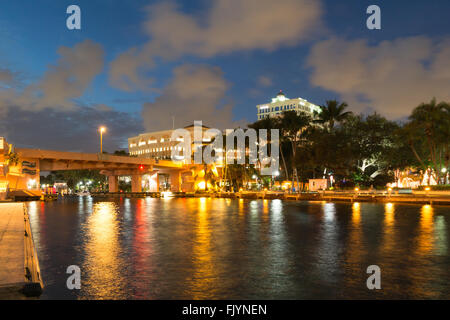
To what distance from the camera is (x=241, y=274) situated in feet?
38.4

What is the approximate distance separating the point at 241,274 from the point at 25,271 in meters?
5.71

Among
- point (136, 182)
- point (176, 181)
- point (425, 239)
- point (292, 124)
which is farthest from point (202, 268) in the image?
point (176, 181)

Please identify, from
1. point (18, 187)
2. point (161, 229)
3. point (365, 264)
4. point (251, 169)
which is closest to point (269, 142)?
point (251, 169)

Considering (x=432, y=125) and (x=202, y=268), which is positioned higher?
(x=432, y=125)

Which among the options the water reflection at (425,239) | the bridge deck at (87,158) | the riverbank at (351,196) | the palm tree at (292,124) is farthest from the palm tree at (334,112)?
the water reflection at (425,239)

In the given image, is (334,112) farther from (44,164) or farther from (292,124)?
(44,164)

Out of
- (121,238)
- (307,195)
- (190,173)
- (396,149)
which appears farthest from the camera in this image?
(190,173)

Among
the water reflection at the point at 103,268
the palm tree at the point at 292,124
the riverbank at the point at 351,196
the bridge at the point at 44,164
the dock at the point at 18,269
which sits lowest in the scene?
the riverbank at the point at 351,196

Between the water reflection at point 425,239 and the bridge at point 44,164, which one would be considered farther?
the bridge at point 44,164

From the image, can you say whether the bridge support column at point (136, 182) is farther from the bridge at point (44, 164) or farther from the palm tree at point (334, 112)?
the palm tree at point (334, 112)

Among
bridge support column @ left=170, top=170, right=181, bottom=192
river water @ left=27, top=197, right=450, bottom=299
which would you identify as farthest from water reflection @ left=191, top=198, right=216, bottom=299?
bridge support column @ left=170, top=170, right=181, bottom=192

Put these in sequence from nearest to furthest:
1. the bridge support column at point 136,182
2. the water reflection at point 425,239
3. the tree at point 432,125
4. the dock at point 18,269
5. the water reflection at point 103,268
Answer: the dock at point 18,269 < the water reflection at point 103,268 < the water reflection at point 425,239 < the tree at point 432,125 < the bridge support column at point 136,182
